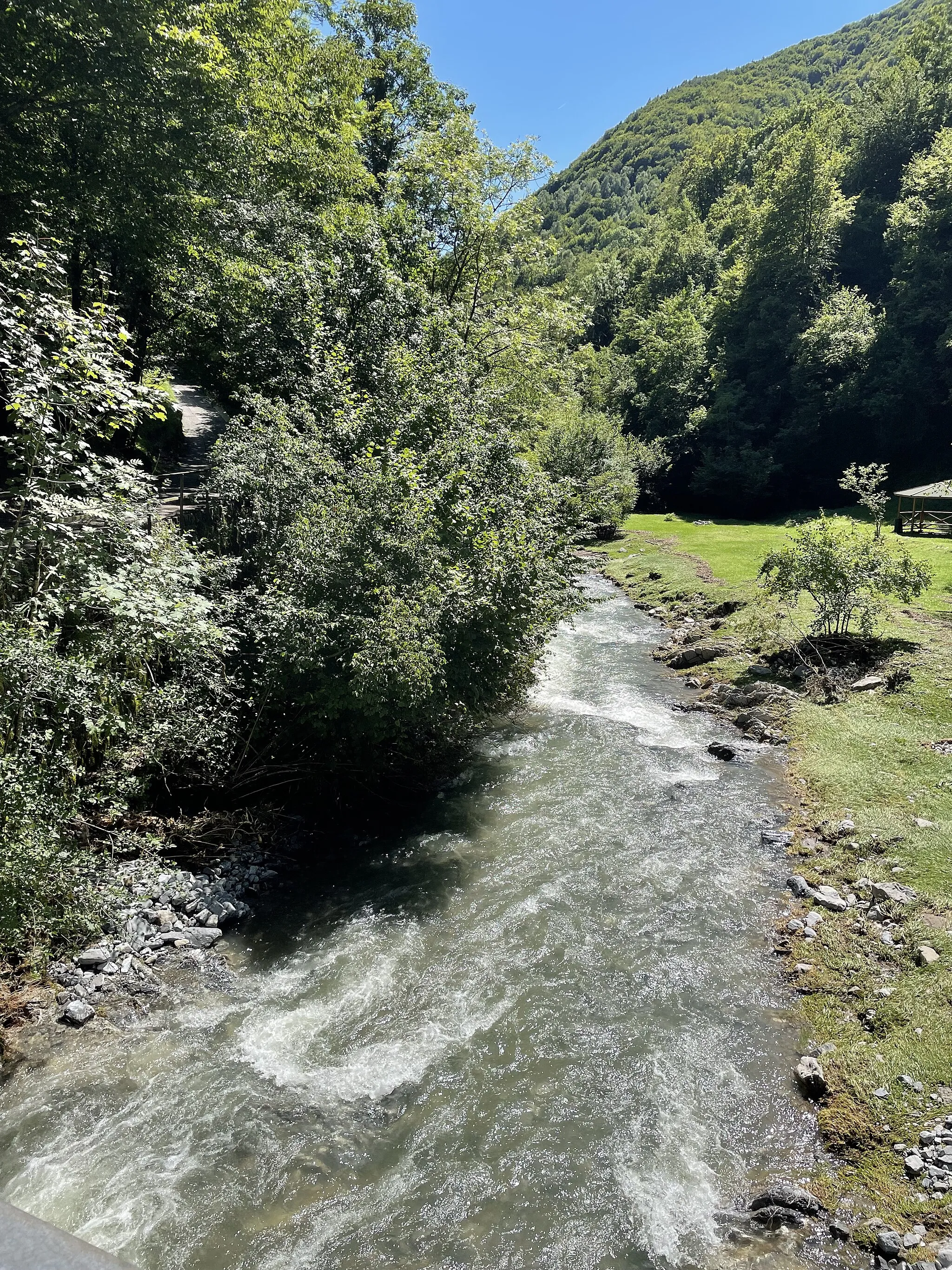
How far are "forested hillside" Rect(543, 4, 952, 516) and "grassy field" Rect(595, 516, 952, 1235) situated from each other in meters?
39.4

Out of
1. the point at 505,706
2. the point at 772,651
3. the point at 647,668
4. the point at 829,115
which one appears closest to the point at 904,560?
the point at 772,651

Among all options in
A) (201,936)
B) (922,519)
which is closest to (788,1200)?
(201,936)

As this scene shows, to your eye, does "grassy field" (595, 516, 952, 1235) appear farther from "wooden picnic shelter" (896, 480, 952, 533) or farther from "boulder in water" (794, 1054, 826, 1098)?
"wooden picnic shelter" (896, 480, 952, 533)

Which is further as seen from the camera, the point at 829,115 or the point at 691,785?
the point at 829,115

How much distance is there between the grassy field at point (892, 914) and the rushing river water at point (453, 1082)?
53 cm

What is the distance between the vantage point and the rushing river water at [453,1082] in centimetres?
629

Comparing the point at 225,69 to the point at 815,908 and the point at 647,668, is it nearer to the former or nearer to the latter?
the point at 647,668

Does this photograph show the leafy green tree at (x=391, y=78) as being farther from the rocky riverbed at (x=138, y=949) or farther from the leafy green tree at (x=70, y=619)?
the rocky riverbed at (x=138, y=949)

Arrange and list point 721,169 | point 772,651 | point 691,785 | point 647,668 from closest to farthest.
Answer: point 691,785 < point 772,651 < point 647,668 < point 721,169

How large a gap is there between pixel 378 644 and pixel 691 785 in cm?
737

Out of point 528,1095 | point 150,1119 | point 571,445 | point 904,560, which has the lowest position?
point 528,1095

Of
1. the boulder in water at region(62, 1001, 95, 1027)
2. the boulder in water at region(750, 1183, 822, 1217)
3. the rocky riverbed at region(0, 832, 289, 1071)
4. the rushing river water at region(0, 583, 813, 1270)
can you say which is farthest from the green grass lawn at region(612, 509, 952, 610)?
the boulder in water at region(62, 1001, 95, 1027)

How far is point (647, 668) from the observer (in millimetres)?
22109

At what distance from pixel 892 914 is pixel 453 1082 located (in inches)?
250
